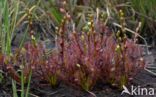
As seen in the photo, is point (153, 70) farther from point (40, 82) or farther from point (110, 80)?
point (40, 82)

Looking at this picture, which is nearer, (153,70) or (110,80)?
(110,80)

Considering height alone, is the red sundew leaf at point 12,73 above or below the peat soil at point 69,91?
above

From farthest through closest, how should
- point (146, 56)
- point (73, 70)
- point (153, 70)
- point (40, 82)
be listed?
point (146, 56)
point (153, 70)
point (40, 82)
point (73, 70)

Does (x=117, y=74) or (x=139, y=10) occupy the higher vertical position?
(x=139, y=10)

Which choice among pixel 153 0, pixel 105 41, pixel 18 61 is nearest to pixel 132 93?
pixel 105 41

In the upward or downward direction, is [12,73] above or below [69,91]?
above

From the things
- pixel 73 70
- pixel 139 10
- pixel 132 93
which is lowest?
pixel 132 93

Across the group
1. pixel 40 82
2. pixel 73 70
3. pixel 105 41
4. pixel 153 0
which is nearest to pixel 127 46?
pixel 105 41

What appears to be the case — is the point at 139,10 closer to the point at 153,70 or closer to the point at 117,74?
the point at 153,70

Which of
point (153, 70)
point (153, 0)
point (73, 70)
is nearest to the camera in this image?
point (73, 70)

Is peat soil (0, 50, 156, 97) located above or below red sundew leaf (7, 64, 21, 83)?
below
